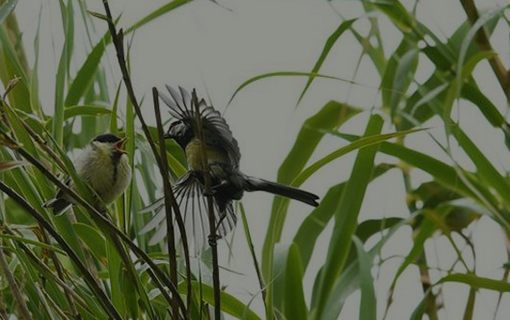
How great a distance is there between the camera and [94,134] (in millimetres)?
1921

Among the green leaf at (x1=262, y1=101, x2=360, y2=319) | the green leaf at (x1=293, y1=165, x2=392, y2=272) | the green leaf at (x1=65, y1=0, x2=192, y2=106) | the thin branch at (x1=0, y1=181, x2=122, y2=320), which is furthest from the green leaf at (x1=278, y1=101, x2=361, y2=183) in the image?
the thin branch at (x1=0, y1=181, x2=122, y2=320)

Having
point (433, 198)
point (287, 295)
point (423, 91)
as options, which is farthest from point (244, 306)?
point (433, 198)

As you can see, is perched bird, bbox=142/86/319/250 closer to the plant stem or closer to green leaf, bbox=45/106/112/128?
green leaf, bbox=45/106/112/128

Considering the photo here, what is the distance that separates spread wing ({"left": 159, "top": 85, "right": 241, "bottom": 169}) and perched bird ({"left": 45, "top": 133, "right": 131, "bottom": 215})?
0.32 metres

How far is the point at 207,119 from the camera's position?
1.36 meters

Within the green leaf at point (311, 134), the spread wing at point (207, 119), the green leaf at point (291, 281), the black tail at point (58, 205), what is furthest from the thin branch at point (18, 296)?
the green leaf at point (311, 134)

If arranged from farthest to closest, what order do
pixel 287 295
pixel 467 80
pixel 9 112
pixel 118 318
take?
pixel 467 80 < pixel 287 295 < pixel 9 112 < pixel 118 318

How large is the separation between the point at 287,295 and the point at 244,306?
15 centimetres

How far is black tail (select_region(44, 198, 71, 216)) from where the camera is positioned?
128 centimetres

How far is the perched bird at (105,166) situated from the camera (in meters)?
1.75

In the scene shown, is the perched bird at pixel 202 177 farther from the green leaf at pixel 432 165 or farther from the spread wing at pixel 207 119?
the green leaf at pixel 432 165

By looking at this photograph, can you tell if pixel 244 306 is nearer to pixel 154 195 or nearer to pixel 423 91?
pixel 154 195

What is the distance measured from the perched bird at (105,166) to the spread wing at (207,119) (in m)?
0.32

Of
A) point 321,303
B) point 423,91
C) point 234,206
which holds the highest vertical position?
point 423,91
